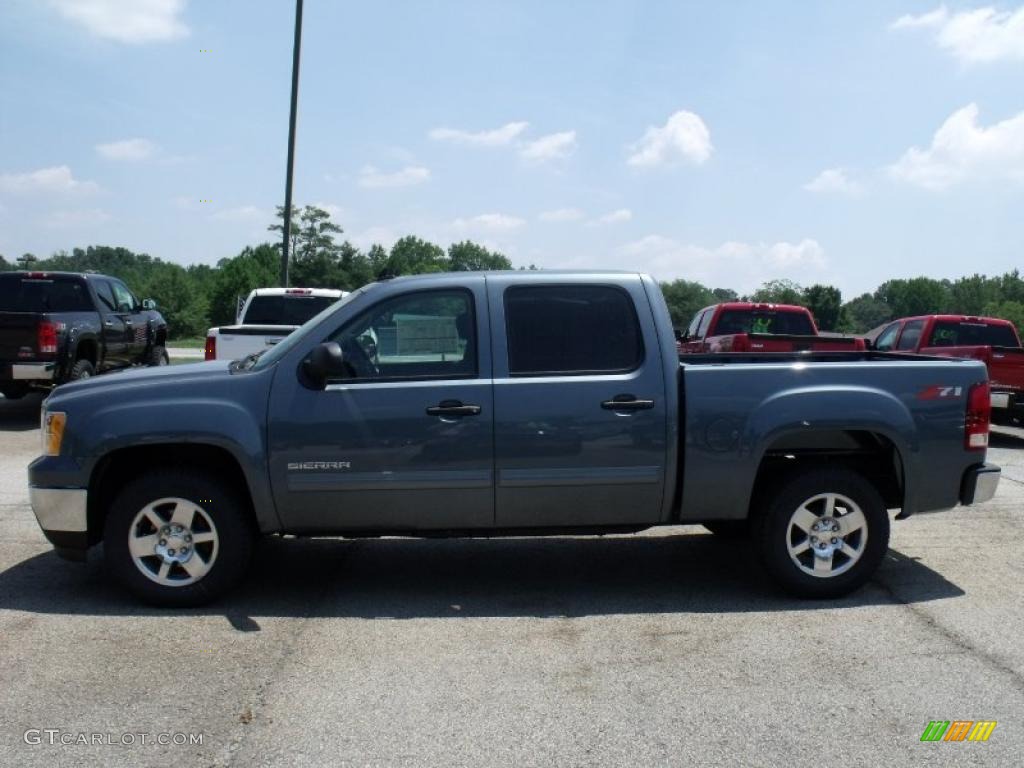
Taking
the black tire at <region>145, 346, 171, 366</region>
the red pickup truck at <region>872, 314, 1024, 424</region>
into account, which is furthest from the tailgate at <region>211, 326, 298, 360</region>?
the red pickup truck at <region>872, 314, 1024, 424</region>

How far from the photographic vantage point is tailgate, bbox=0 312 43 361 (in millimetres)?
12508

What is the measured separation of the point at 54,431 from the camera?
5.49 m

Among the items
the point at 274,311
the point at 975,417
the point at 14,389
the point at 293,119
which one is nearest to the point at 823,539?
the point at 975,417

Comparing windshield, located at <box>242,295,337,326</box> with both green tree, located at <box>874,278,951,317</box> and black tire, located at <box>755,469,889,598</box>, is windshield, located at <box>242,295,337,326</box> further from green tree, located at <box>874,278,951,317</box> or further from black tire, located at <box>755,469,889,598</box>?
green tree, located at <box>874,278,951,317</box>

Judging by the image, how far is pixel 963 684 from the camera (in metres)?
4.45

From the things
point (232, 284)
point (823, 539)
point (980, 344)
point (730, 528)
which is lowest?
point (730, 528)

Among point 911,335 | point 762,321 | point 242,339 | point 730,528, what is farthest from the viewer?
point 762,321

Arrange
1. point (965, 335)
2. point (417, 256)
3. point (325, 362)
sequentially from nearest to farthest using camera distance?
point (325, 362)
point (965, 335)
point (417, 256)

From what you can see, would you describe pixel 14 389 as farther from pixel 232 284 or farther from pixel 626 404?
pixel 232 284

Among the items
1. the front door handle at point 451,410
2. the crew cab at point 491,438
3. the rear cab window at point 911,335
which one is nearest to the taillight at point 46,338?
the crew cab at point 491,438

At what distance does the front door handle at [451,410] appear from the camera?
5.42m

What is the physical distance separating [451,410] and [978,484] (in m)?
3.15

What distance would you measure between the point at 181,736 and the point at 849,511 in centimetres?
387

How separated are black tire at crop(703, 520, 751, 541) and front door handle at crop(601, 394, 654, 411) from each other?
877mm
